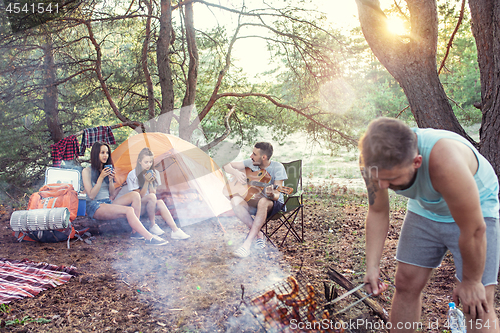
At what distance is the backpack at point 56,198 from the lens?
11.7 ft

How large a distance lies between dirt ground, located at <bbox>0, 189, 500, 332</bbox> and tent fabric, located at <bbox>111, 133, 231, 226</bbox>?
340mm

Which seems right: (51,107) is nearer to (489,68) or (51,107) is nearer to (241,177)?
(241,177)

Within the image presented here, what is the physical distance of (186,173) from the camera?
4.85 m

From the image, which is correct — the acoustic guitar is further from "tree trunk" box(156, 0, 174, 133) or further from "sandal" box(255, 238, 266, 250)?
"tree trunk" box(156, 0, 174, 133)

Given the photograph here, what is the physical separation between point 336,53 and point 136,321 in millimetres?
5917

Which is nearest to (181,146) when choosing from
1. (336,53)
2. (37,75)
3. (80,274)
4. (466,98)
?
(80,274)

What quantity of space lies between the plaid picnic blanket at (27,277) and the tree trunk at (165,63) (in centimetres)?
360

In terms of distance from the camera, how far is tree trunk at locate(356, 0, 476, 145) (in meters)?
2.77

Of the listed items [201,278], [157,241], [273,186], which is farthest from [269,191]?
[157,241]

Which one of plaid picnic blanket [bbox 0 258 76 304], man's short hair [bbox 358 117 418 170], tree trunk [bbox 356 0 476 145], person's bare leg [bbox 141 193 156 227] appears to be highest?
tree trunk [bbox 356 0 476 145]

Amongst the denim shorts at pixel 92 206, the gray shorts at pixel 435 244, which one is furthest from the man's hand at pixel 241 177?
the gray shorts at pixel 435 244

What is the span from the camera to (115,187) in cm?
411

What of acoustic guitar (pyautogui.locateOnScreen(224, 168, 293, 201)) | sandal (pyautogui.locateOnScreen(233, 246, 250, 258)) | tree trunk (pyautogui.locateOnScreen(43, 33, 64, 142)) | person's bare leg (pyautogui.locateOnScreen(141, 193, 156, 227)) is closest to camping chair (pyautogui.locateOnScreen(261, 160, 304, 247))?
acoustic guitar (pyautogui.locateOnScreen(224, 168, 293, 201))

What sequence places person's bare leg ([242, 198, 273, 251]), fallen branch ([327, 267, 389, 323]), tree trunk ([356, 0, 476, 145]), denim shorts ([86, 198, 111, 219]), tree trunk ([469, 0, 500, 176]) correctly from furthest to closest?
denim shorts ([86, 198, 111, 219]), person's bare leg ([242, 198, 273, 251]), tree trunk ([356, 0, 476, 145]), tree trunk ([469, 0, 500, 176]), fallen branch ([327, 267, 389, 323])
